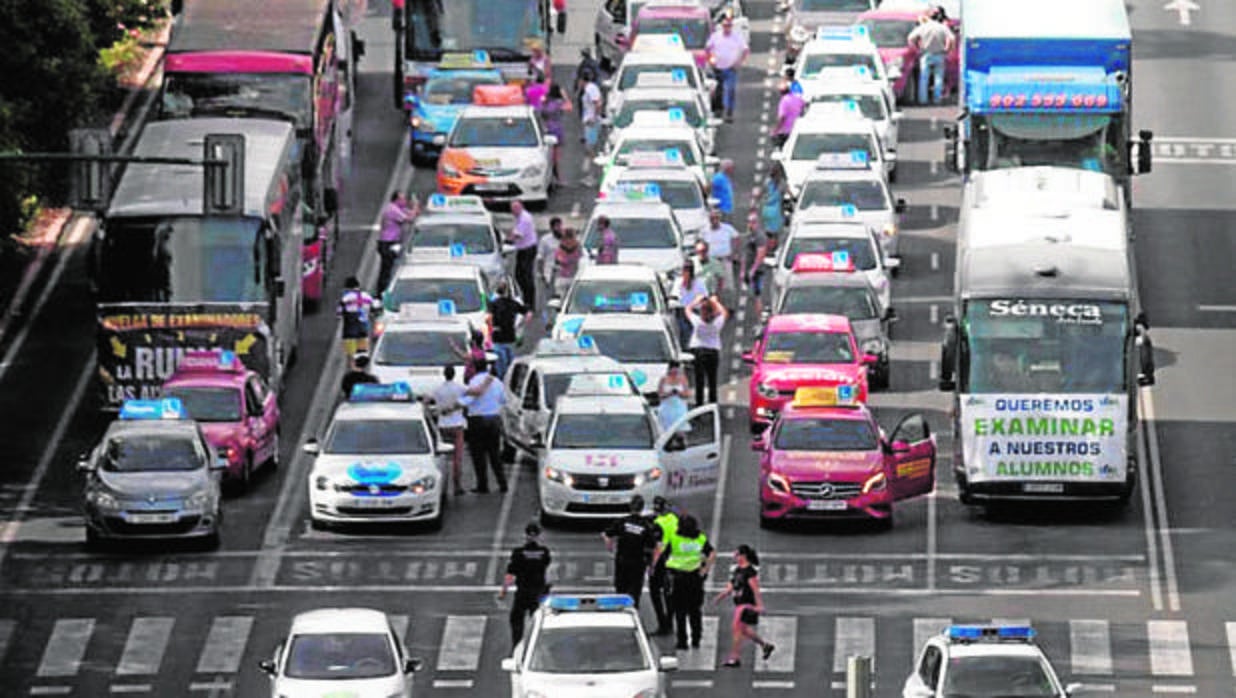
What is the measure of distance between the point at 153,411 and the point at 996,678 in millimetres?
17559

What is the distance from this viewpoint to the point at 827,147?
261ft

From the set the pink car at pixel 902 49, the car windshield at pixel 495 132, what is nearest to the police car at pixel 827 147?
the car windshield at pixel 495 132

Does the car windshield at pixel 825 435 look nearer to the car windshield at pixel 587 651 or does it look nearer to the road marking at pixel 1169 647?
the road marking at pixel 1169 647

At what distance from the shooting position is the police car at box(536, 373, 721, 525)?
61688 mm

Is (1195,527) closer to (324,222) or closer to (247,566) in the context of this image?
(247,566)

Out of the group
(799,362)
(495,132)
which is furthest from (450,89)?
(799,362)

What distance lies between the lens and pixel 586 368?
2584 inches

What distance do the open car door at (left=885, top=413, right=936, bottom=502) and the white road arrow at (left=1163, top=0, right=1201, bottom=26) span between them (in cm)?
3672

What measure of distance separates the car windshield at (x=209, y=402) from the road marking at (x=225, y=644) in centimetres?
666

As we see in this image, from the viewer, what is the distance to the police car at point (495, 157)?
79.6m

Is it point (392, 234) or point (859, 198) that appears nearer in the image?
point (392, 234)

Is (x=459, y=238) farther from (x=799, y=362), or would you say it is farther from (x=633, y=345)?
(x=799, y=362)

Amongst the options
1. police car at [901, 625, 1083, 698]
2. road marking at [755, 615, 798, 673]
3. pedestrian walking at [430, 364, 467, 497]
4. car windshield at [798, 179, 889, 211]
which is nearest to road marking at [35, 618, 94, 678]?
pedestrian walking at [430, 364, 467, 497]

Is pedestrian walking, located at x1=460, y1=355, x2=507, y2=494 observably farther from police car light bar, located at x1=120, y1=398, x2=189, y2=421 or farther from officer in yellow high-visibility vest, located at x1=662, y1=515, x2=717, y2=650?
officer in yellow high-visibility vest, located at x1=662, y1=515, x2=717, y2=650
